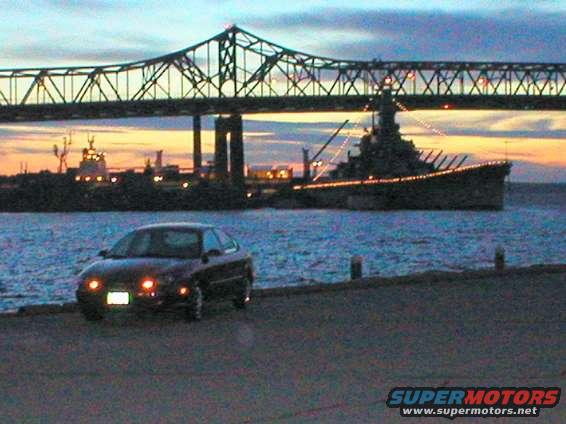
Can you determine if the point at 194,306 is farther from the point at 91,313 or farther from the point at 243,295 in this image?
the point at 243,295

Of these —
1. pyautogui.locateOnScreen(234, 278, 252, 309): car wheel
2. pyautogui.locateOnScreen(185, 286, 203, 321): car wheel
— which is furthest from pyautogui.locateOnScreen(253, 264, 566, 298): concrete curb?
pyautogui.locateOnScreen(185, 286, 203, 321): car wheel

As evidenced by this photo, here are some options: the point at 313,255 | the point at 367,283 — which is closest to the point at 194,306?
the point at 367,283

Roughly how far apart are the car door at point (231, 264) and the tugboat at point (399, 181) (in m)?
133

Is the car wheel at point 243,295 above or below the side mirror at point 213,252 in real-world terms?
below

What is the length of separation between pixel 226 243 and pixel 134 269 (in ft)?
7.90

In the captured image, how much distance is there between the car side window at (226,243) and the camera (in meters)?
18.6

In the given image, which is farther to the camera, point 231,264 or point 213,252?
point 231,264

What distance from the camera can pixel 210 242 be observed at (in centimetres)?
1819

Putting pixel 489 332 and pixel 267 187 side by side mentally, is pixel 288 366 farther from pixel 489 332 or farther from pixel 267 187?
pixel 267 187

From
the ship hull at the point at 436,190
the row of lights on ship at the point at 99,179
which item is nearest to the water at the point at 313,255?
the ship hull at the point at 436,190

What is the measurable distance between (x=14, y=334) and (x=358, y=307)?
5.18 metres

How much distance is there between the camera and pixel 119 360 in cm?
1327

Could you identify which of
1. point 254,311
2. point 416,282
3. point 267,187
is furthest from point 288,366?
point 267,187

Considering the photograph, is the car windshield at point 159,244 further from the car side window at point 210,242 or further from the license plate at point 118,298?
the license plate at point 118,298
